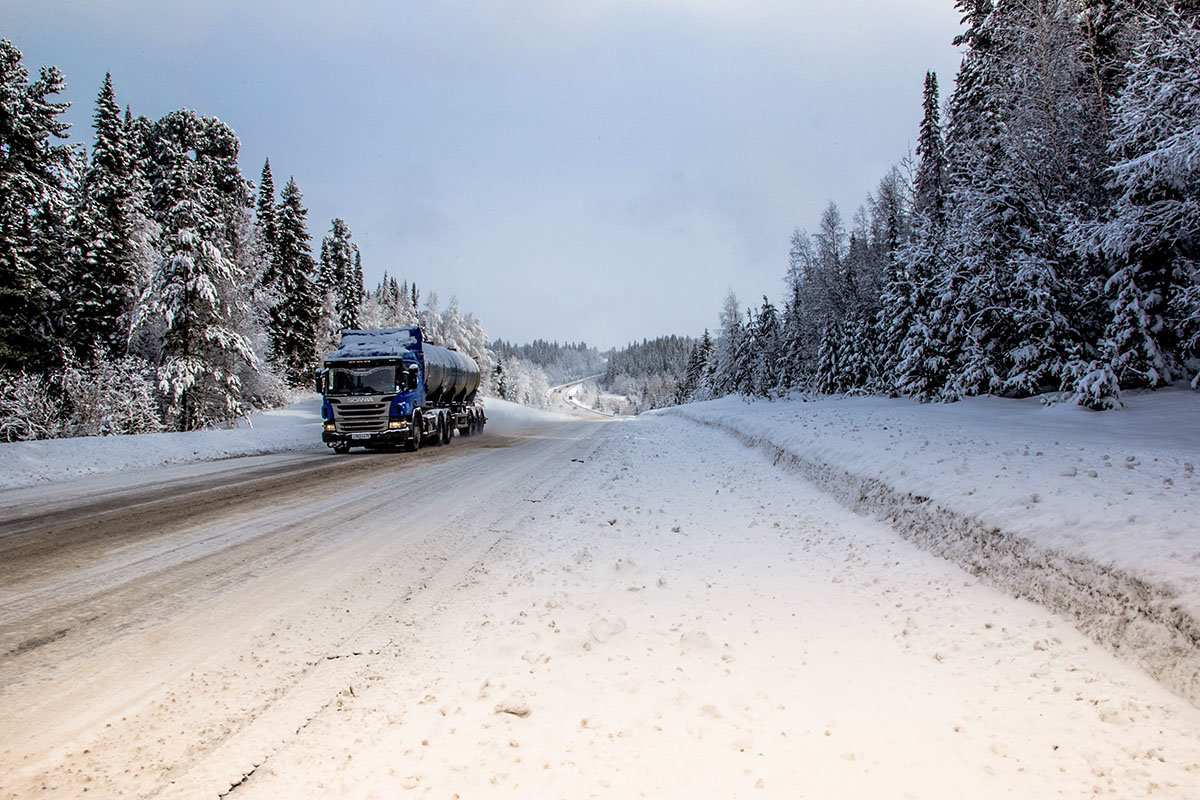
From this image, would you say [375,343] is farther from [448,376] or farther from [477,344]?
[477,344]

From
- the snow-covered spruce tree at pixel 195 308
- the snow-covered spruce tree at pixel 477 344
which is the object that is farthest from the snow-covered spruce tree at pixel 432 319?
the snow-covered spruce tree at pixel 195 308

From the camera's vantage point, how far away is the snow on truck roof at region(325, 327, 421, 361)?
1844cm

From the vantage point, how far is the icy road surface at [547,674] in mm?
2578

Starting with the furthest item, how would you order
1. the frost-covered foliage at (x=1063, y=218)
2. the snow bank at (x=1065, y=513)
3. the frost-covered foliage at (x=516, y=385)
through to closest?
the frost-covered foliage at (x=516, y=385) < the frost-covered foliage at (x=1063, y=218) < the snow bank at (x=1065, y=513)

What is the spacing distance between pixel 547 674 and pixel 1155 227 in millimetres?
22699

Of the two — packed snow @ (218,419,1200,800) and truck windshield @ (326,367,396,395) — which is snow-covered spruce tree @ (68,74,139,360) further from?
packed snow @ (218,419,1200,800)

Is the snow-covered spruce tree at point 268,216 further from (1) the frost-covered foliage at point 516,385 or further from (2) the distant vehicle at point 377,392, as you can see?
(1) the frost-covered foliage at point 516,385

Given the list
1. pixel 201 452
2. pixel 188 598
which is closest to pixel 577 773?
pixel 188 598

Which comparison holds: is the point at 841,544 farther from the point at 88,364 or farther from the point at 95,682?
the point at 88,364

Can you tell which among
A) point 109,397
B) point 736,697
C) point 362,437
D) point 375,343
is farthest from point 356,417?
point 736,697

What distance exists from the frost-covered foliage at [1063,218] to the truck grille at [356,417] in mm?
21987

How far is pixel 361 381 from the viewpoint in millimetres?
18172

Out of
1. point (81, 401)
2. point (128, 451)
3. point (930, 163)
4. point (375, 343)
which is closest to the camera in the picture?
point (128, 451)

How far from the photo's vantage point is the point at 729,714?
10.1 feet
